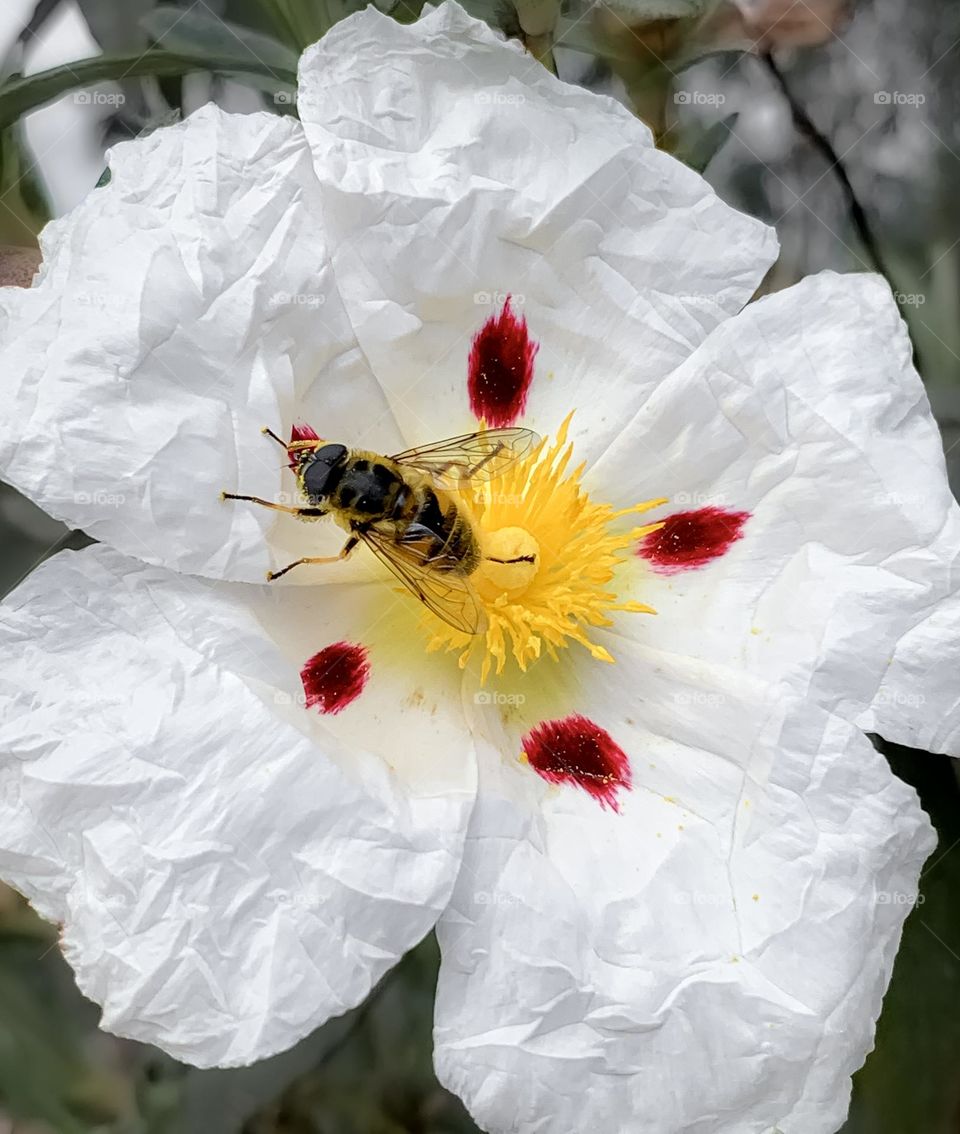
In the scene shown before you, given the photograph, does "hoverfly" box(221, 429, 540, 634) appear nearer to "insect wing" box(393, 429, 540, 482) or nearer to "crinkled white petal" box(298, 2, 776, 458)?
"insect wing" box(393, 429, 540, 482)

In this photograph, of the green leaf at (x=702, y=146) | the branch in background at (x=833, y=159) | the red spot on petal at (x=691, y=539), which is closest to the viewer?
the red spot on petal at (x=691, y=539)

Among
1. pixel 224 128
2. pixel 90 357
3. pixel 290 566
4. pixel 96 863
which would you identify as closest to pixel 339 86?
pixel 224 128

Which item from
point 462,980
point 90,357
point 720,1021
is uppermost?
point 90,357

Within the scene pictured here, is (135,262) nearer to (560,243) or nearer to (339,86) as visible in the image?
(339,86)

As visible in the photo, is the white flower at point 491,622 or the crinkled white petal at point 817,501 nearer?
the white flower at point 491,622

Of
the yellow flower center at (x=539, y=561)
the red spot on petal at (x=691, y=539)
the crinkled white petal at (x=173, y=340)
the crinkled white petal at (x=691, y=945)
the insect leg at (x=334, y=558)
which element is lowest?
the crinkled white petal at (x=691, y=945)

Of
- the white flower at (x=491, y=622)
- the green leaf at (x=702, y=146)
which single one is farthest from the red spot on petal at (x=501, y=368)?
the green leaf at (x=702, y=146)

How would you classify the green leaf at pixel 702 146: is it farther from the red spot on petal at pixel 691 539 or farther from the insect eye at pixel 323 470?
the insect eye at pixel 323 470

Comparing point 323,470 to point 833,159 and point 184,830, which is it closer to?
point 184,830
